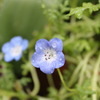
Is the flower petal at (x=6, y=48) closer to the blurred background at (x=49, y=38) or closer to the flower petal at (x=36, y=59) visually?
the blurred background at (x=49, y=38)

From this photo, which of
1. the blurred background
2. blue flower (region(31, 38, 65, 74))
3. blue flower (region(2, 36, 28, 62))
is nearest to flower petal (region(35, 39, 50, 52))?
blue flower (region(31, 38, 65, 74))

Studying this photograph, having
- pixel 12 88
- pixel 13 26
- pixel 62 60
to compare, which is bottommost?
pixel 62 60

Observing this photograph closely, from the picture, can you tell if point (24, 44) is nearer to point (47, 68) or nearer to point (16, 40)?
point (16, 40)

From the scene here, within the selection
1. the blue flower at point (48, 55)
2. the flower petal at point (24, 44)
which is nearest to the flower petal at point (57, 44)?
the blue flower at point (48, 55)

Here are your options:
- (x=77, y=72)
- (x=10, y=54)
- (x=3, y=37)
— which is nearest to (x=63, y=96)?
(x=77, y=72)

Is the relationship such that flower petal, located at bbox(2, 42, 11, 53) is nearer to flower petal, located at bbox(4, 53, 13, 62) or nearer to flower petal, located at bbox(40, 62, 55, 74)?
flower petal, located at bbox(4, 53, 13, 62)

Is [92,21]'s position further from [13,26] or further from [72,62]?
[13,26]

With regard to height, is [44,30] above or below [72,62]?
above
